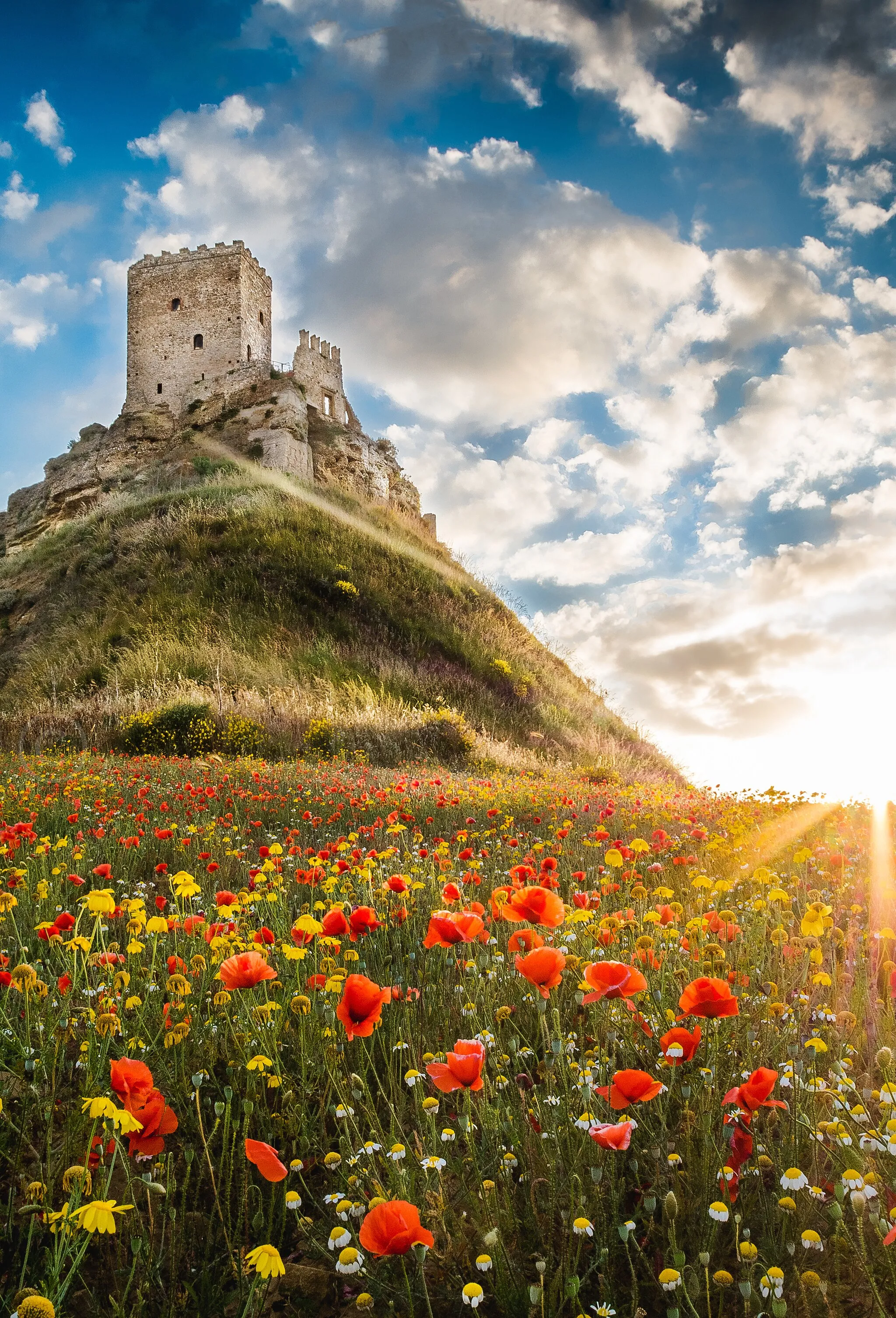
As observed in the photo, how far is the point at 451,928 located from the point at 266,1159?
655 millimetres

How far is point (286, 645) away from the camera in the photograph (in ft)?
55.0

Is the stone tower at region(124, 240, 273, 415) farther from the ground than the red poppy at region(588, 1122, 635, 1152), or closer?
farther from the ground

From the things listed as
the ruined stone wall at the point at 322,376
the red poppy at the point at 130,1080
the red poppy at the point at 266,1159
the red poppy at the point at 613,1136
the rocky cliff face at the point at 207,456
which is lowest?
the red poppy at the point at 266,1159

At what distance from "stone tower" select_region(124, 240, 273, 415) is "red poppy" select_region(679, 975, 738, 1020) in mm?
38720

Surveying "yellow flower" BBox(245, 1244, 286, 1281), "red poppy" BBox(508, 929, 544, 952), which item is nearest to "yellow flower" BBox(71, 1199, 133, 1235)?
"yellow flower" BBox(245, 1244, 286, 1281)

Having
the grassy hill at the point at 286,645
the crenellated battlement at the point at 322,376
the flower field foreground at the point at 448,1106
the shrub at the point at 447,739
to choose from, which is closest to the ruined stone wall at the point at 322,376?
the crenellated battlement at the point at 322,376

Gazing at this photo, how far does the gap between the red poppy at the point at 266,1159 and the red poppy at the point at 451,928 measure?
60 centimetres

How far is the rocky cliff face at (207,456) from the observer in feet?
99.0

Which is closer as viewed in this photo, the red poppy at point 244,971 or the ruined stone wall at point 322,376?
the red poppy at point 244,971

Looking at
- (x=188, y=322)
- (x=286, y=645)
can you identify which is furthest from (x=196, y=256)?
(x=286, y=645)

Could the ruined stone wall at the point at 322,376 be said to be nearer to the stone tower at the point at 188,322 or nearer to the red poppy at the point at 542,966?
the stone tower at the point at 188,322

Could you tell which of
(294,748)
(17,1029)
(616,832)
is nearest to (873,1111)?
(17,1029)

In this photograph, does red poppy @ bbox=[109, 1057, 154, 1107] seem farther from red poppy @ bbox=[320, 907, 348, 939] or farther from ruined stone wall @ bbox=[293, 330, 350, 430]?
ruined stone wall @ bbox=[293, 330, 350, 430]

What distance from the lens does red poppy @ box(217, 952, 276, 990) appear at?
1697 mm
